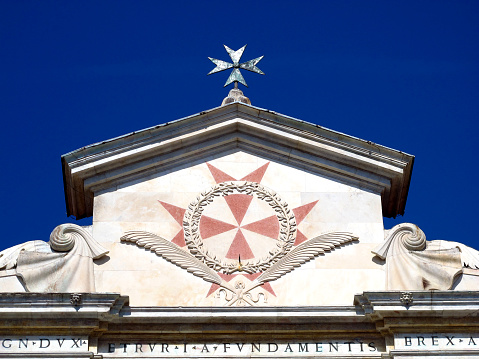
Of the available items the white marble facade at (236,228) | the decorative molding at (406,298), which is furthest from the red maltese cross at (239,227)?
the decorative molding at (406,298)

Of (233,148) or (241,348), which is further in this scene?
(233,148)

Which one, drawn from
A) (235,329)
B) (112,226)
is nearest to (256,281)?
(235,329)

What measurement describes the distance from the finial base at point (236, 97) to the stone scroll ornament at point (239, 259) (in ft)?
11.2

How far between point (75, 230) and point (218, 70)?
560 cm

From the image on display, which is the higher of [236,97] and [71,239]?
[236,97]

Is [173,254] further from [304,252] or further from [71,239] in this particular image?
[304,252]

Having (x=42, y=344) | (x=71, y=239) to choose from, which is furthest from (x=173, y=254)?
(x=42, y=344)

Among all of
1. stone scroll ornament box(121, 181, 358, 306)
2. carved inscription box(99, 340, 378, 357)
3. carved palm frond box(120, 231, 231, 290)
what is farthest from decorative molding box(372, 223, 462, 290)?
carved palm frond box(120, 231, 231, 290)

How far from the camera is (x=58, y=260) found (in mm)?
27109

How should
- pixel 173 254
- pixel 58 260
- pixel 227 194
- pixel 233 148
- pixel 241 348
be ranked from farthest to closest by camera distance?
pixel 233 148
pixel 227 194
pixel 173 254
pixel 58 260
pixel 241 348

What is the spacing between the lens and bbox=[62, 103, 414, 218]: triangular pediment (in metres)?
28.7

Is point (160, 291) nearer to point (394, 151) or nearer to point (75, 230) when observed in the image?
point (75, 230)

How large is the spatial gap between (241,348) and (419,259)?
383 centimetres

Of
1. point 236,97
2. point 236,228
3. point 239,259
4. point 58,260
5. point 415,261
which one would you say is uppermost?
point 236,97
